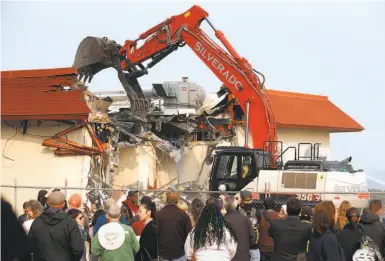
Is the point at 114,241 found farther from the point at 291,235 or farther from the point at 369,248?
the point at 369,248

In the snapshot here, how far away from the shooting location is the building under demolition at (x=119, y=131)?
21.7m

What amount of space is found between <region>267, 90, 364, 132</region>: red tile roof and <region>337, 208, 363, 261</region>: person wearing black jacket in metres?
20.1

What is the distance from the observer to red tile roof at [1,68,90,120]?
69.8ft

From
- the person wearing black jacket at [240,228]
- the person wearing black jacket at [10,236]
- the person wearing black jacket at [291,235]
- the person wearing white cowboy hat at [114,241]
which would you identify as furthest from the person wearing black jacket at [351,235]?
the person wearing black jacket at [10,236]

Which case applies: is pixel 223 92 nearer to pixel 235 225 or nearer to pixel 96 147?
pixel 96 147

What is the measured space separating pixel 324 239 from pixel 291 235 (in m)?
1.10

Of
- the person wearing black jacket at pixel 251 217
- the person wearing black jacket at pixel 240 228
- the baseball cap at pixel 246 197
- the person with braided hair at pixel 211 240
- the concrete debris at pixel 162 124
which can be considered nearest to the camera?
the person with braided hair at pixel 211 240

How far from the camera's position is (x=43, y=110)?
21.5 m

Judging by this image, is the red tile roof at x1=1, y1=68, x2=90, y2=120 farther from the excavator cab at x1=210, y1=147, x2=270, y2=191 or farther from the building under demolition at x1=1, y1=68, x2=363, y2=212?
the excavator cab at x1=210, y1=147, x2=270, y2=191

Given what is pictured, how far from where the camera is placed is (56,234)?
28.1 ft

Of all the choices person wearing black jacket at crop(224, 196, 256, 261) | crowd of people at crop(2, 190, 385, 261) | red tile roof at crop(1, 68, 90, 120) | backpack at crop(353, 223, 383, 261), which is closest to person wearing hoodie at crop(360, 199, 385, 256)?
crowd of people at crop(2, 190, 385, 261)

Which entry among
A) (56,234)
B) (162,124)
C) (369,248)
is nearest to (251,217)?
(369,248)

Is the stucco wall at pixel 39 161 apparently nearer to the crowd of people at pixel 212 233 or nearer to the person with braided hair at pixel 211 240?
the crowd of people at pixel 212 233

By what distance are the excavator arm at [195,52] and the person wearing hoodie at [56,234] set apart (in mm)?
12198
